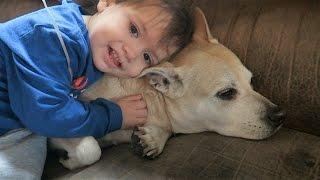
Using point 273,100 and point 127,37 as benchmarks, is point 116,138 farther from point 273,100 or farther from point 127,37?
point 273,100

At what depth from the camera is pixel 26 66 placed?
4.01 ft

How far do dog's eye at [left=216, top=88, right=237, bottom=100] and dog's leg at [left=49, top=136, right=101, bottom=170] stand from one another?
40cm

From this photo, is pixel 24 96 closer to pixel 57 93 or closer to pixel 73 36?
pixel 57 93

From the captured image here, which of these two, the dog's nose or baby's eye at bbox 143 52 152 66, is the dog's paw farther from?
the dog's nose

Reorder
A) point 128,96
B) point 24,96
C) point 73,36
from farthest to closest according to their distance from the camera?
point 128,96, point 73,36, point 24,96

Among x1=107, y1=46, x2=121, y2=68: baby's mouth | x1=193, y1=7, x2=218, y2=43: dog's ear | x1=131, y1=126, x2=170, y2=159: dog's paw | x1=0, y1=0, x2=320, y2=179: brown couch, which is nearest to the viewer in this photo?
x1=0, y1=0, x2=320, y2=179: brown couch

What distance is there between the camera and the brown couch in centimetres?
116

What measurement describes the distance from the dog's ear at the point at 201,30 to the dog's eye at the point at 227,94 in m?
0.20

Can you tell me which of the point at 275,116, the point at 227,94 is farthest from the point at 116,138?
the point at 275,116

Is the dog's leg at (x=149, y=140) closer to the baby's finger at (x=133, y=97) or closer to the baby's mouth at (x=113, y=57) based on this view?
the baby's finger at (x=133, y=97)

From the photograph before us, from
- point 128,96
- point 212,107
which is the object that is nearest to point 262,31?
point 212,107

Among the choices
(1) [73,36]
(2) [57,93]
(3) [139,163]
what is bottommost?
(3) [139,163]

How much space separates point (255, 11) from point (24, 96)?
2.64ft

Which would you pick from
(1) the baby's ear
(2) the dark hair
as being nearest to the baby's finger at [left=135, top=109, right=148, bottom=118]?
(2) the dark hair
